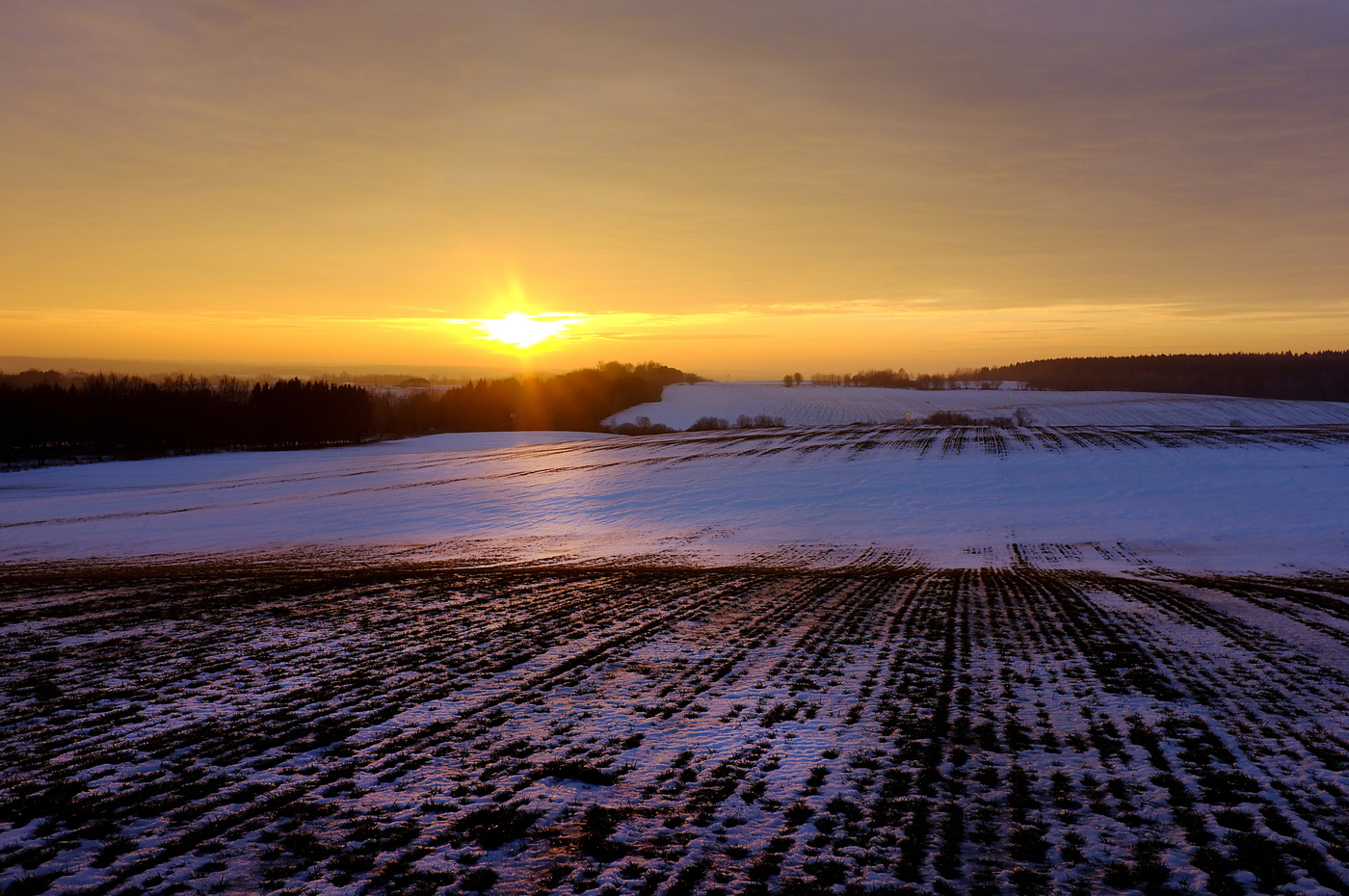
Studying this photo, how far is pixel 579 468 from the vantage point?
176 feet

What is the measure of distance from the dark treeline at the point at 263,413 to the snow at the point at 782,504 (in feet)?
57.2

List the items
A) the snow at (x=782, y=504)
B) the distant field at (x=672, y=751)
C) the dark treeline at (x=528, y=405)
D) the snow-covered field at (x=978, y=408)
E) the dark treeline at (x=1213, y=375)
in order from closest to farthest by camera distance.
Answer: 1. the distant field at (x=672, y=751)
2. the snow at (x=782, y=504)
3. the snow-covered field at (x=978, y=408)
4. the dark treeline at (x=528, y=405)
5. the dark treeline at (x=1213, y=375)

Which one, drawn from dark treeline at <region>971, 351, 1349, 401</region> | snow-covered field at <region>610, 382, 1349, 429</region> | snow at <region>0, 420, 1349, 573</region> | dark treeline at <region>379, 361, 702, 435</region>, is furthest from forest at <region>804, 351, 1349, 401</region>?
snow at <region>0, 420, 1349, 573</region>

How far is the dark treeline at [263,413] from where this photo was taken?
7888 cm

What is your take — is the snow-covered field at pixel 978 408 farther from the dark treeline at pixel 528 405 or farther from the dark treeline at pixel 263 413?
the dark treeline at pixel 263 413

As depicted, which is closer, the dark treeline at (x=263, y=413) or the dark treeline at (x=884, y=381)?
the dark treeline at (x=263, y=413)

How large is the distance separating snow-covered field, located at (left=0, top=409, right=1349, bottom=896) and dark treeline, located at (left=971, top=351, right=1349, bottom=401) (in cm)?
14038

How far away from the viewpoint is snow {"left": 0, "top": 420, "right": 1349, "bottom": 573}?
28484 millimetres

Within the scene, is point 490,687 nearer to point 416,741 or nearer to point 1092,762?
point 416,741

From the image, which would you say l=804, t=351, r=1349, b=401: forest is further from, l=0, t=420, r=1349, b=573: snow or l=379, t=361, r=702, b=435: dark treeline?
l=0, t=420, r=1349, b=573: snow

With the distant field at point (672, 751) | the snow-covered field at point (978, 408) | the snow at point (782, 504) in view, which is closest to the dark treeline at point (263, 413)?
the snow-covered field at point (978, 408)

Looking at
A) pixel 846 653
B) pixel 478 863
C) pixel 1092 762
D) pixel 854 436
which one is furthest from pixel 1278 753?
pixel 854 436

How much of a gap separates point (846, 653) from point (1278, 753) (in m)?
5.83

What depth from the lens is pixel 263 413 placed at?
89875mm
